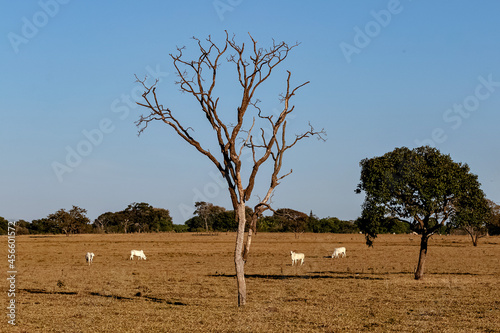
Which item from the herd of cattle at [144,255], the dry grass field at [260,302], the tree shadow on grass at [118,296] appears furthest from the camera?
the herd of cattle at [144,255]

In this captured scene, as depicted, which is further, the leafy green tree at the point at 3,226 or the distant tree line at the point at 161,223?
the leafy green tree at the point at 3,226

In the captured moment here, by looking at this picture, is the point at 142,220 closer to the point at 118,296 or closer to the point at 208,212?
the point at 208,212

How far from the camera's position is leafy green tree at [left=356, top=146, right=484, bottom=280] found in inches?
1251

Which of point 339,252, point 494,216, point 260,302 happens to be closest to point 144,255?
point 339,252

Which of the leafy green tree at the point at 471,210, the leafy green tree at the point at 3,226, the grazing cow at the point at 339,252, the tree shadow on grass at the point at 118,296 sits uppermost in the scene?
the leafy green tree at the point at 3,226

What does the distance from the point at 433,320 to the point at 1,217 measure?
157 m

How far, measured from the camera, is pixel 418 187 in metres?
31.9

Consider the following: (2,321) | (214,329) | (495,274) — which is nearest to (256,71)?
(214,329)

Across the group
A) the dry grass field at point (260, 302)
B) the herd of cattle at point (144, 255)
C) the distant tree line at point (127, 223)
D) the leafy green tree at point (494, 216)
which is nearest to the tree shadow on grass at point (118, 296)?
the dry grass field at point (260, 302)

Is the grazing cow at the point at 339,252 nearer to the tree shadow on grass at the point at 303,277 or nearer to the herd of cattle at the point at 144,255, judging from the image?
the herd of cattle at the point at 144,255

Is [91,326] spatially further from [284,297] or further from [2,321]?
[284,297]

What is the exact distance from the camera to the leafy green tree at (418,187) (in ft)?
104

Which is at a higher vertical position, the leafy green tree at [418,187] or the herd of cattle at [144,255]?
the leafy green tree at [418,187]

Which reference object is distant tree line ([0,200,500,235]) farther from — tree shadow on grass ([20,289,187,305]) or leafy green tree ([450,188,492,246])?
tree shadow on grass ([20,289,187,305])
